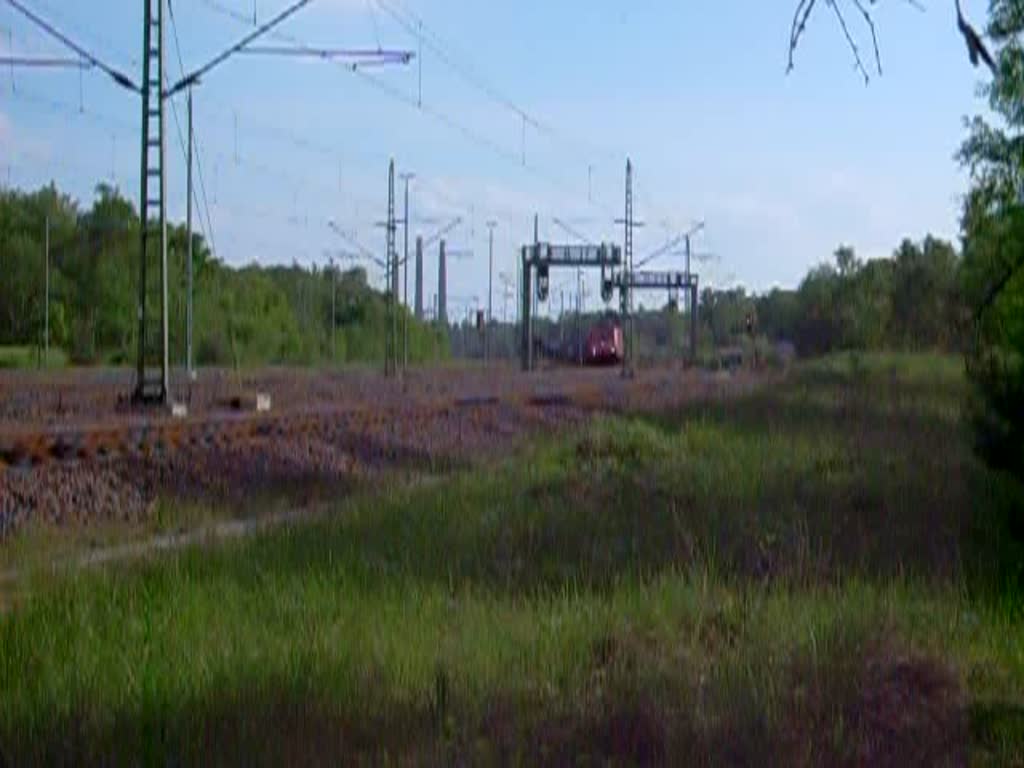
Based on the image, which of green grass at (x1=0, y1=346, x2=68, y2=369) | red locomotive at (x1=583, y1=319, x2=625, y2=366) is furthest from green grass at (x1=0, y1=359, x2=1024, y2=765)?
red locomotive at (x1=583, y1=319, x2=625, y2=366)

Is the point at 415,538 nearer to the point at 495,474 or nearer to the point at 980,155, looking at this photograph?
the point at 495,474

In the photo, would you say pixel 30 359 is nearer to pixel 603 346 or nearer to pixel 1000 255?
pixel 603 346

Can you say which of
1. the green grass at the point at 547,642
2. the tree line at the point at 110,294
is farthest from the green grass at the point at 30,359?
the green grass at the point at 547,642

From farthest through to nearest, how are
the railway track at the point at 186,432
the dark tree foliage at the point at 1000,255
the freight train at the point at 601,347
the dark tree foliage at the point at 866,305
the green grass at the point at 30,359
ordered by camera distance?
the freight train at the point at 601,347 < the dark tree foliage at the point at 866,305 < the green grass at the point at 30,359 < the railway track at the point at 186,432 < the dark tree foliage at the point at 1000,255

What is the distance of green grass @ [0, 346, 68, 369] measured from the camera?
70.1 meters

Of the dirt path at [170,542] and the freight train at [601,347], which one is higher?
the freight train at [601,347]

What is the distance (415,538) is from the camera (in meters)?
18.2

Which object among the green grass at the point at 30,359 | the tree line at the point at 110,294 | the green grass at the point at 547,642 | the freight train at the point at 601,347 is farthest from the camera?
the freight train at the point at 601,347

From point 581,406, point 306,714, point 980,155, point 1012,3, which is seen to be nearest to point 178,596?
point 306,714

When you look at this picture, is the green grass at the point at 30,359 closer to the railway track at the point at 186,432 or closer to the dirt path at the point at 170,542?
the railway track at the point at 186,432

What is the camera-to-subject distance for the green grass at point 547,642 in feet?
29.0

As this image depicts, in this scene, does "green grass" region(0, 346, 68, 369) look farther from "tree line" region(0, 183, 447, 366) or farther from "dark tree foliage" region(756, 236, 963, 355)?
"dark tree foliage" region(756, 236, 963, 355)

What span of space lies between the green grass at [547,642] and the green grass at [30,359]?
5129 centimetres

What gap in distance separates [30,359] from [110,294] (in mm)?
17398
